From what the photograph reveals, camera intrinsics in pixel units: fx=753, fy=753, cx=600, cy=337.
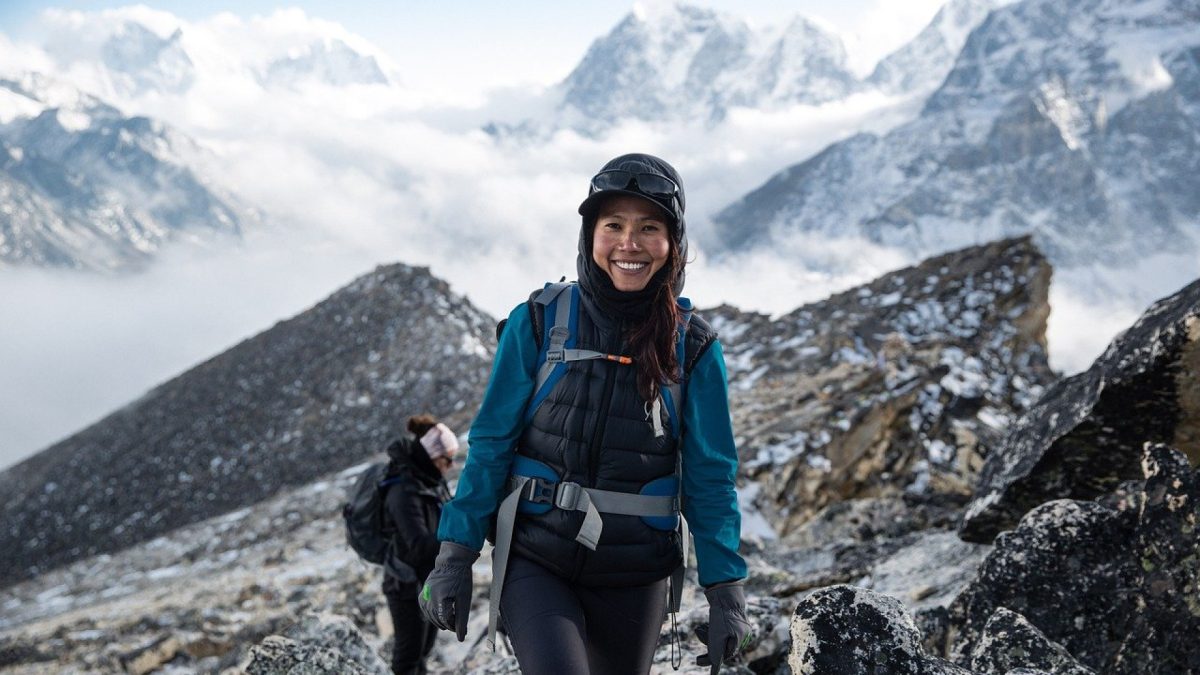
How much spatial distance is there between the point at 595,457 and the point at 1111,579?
3.03 metres

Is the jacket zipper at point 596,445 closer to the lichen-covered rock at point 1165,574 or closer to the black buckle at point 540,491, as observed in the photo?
the black buckle at point 540,491

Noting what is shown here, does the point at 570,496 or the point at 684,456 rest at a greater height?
the point at 684,456

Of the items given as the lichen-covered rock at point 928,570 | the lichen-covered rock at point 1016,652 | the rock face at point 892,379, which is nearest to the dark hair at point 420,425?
the lichen-covered rock at point 928,570

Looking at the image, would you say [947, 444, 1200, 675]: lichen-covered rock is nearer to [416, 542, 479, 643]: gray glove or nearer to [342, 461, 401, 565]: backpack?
[416, 542, 479, 643]: gray glove

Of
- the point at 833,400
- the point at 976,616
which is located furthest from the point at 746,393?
the point at 976,616

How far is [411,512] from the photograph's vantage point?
6734 mm

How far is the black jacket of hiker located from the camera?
665cm

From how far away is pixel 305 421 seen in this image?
27.3 m

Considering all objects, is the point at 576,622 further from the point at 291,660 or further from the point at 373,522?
the point at 373,522

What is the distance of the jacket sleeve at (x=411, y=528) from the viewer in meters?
6.62

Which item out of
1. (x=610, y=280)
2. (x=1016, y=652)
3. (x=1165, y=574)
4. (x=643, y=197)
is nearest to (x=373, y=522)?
(x=610, y=280)

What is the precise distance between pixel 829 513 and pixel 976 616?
732 centimetres

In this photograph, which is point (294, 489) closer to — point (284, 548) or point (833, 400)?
point (284, 548)

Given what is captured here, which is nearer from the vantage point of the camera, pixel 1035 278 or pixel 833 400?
pixel 833 400
